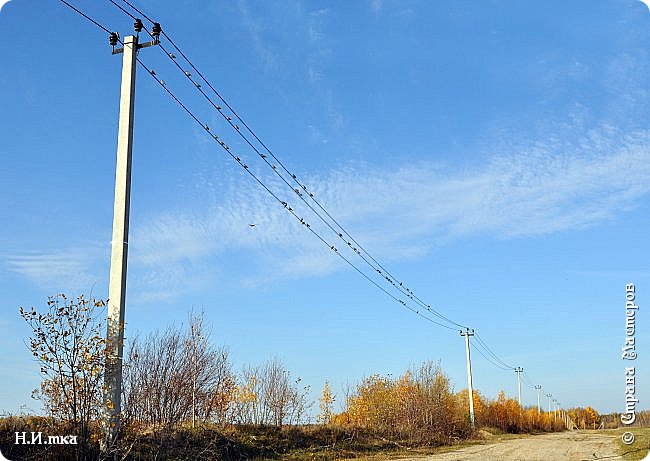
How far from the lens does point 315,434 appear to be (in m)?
21.4

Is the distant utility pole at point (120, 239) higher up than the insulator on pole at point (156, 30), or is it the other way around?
the insulator on pole at point (156, 30)

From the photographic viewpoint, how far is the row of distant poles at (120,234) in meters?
8.55

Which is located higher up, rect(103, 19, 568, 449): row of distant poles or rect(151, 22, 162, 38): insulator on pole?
rect(151, 22, 162, 38): insulator on pole

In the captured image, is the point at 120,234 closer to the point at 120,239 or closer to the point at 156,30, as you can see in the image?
the point at 120,239

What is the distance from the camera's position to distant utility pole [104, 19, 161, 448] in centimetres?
855

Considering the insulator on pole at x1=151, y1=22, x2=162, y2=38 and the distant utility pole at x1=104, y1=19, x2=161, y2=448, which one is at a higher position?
the insulator on pole at x1=151, y1=22, x2=162, y2=38

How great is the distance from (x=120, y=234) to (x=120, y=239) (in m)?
0.08

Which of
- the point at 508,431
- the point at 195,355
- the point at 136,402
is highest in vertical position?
the point at 195,355

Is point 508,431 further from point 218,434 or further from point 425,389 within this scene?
point 218,434

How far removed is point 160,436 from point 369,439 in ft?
46.5

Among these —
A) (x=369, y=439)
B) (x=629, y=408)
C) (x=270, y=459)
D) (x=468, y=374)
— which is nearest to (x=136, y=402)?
(x=270, y=459)

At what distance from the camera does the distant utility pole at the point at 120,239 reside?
337 inches

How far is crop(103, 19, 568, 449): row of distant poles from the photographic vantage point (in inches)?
337

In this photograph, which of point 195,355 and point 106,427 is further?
point 195,355
